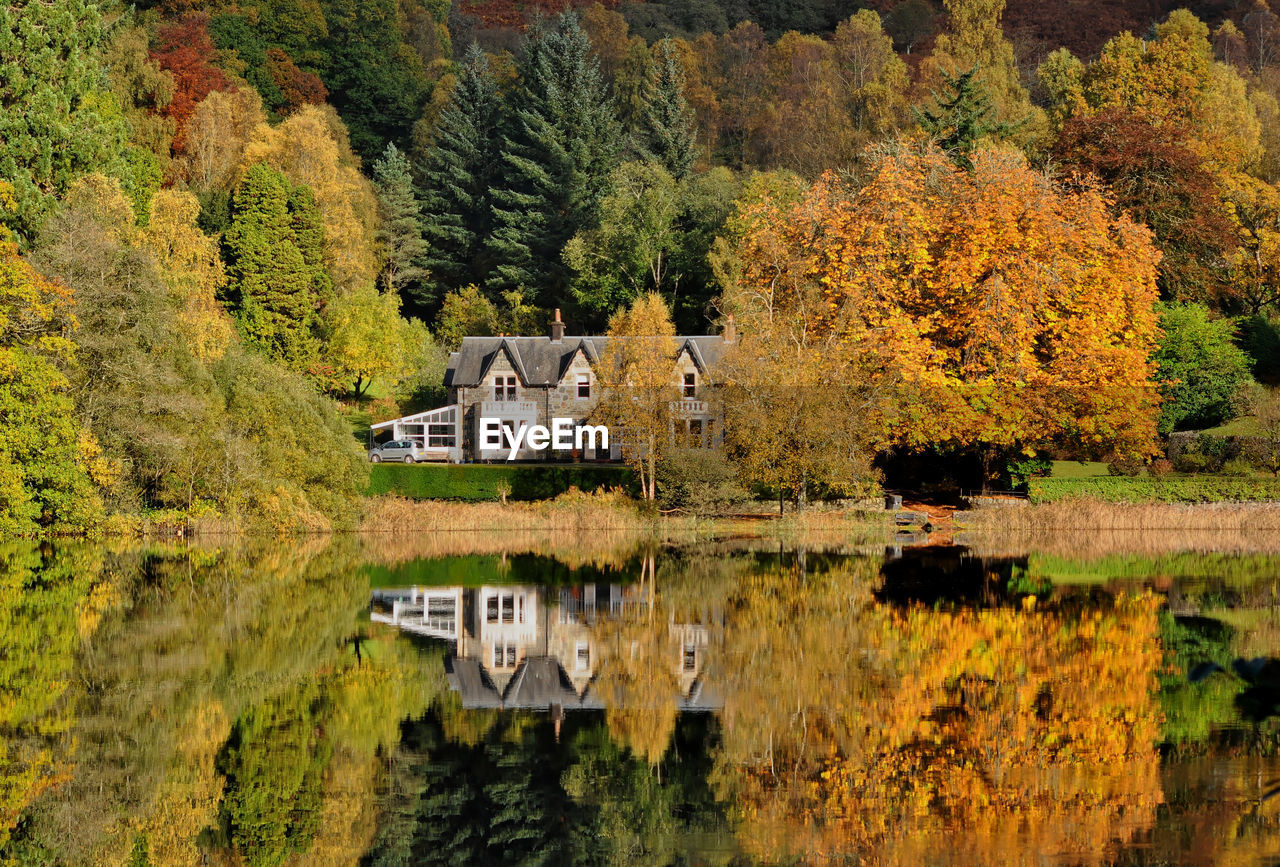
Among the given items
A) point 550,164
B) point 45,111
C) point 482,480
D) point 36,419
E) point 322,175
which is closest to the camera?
point 36,419

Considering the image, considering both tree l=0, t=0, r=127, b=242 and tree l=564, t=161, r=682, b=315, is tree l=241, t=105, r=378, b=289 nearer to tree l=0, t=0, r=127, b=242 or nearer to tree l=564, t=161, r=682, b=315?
tree l=564, t=161, r=682, b=315

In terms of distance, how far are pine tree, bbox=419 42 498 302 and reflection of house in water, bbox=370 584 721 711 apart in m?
51.7

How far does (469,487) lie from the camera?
158 ft

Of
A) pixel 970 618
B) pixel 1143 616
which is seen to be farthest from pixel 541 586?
pixel 1143 616

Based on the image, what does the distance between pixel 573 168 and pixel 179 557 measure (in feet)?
151

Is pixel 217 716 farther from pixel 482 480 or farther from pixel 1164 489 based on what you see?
pixel 1164 489

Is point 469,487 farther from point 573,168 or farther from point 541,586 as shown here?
point 573,168

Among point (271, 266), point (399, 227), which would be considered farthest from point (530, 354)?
point (399, 227)

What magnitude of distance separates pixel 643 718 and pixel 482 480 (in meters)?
31.4

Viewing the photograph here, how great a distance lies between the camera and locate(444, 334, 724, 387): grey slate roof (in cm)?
6025

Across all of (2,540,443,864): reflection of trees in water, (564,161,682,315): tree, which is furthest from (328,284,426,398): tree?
(2,540,443,864): reflection of trees in water

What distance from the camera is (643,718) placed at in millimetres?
17406

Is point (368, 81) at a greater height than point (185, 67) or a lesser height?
greater

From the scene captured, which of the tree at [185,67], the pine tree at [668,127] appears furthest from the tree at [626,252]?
the tree at [185,67]
